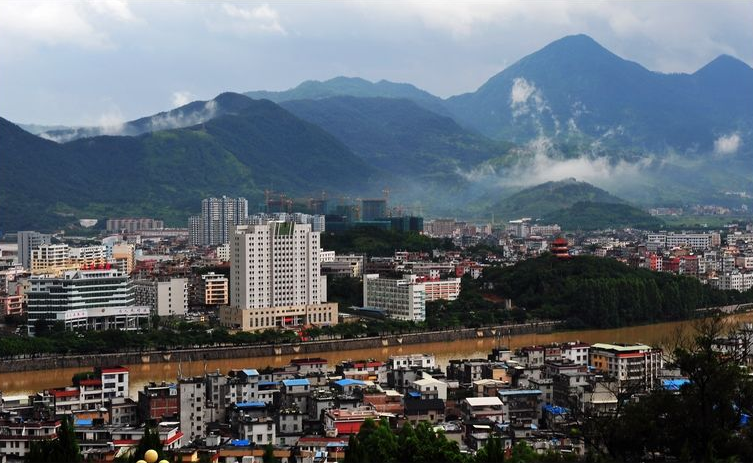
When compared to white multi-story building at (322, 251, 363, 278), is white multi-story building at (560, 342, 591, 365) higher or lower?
lower

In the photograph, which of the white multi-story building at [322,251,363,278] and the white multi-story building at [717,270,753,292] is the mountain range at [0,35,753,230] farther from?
the white multi-story building at [717,270,753,292]

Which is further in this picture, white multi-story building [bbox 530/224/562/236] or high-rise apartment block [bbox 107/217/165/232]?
high-rise apartment block [bbox 107/217/165/232]

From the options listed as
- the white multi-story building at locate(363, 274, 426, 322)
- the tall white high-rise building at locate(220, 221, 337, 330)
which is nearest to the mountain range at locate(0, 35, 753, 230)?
the white multi-story building at locate(363, 274, 426, 322)

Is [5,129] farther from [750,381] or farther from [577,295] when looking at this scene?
[750,381]

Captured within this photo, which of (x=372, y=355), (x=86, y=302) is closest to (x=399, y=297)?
(x=372, y=355)

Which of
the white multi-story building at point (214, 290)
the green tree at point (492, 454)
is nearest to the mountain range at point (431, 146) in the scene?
the white multi-story building at point (214, 290)

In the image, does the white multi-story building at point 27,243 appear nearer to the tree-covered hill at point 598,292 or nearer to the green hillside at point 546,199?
the tree-covered hill at point 598,292

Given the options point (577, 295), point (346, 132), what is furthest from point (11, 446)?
point (346, 132)
